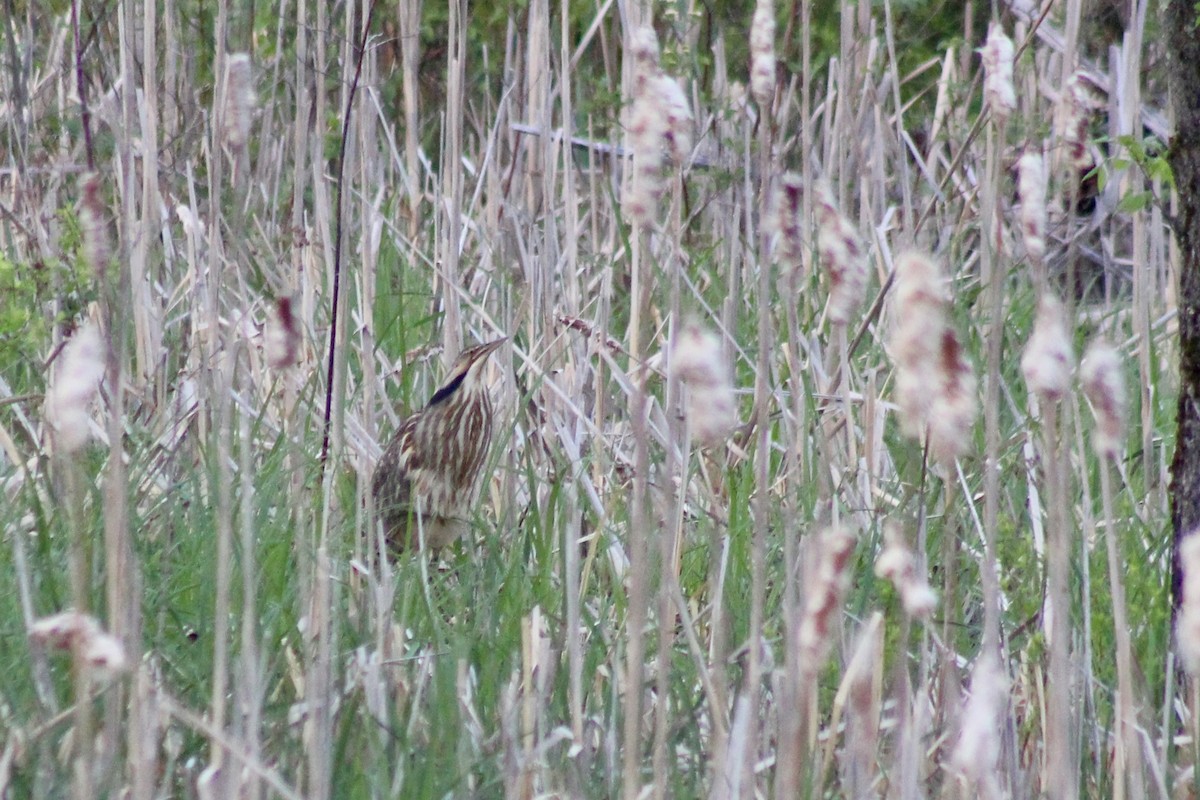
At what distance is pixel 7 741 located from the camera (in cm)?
185

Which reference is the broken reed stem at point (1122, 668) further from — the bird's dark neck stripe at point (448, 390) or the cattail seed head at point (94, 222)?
the bird's dark neck stripe at point (448, 390)

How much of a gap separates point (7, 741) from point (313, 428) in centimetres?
150

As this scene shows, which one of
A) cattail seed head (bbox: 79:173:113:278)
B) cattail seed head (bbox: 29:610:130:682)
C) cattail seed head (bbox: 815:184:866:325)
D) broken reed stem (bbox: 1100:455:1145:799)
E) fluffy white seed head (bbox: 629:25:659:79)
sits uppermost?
fluffy white seed head (bbox: 629:25:659:79)

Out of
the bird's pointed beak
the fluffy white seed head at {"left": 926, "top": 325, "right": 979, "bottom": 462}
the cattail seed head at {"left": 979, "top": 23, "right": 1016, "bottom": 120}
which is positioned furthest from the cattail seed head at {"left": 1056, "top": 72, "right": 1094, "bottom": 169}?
the bird's pointed beak

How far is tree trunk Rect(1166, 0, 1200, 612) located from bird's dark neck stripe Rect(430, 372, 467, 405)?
1692mm

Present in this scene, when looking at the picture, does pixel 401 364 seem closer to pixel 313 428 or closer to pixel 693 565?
pixel 313 428

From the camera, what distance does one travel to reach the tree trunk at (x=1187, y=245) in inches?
76.3

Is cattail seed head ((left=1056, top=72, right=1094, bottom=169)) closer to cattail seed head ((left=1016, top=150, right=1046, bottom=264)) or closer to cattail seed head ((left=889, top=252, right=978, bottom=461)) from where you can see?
cattail seed head ((left=1016, top=150, right=1046, bottom=264))

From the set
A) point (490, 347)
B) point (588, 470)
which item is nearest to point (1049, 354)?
point (588, 470)

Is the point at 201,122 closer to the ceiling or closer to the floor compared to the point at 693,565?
closer to the ceiling

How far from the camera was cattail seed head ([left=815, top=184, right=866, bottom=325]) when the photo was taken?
52.0 inches

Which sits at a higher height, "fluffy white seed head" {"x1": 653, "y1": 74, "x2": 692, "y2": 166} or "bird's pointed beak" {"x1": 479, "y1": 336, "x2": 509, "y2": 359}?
"fluffy white seed head" {"x1": 653, "y1": 74, "x2": 692, "y2": 166}

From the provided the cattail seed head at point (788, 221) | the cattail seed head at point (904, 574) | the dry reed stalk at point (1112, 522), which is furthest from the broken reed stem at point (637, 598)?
the dry reed stalk at point (1112, 522)

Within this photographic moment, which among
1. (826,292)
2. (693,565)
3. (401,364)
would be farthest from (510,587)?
(826,292)
